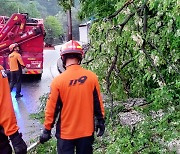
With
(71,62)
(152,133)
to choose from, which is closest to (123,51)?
(152,133)

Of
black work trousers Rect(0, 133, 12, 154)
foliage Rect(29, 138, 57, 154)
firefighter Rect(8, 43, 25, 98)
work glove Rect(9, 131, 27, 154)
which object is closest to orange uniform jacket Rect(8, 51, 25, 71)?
firefighter Rect(8, 43, 25, 98)

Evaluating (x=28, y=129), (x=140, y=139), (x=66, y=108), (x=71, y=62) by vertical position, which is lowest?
(x=28, y=129)

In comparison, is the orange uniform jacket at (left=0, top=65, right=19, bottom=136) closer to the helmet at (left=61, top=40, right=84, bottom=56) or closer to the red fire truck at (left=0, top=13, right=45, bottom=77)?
the helmet at (left=61, top=40, right=84, bottom=56)

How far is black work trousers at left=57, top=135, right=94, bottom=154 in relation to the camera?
421 cm

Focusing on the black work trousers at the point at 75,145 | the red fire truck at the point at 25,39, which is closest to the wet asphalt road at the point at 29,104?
the red fire truck at the point at 25,39

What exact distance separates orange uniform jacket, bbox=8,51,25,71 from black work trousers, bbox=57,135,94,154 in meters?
7.59

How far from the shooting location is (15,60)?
458 inches

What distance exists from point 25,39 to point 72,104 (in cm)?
1098

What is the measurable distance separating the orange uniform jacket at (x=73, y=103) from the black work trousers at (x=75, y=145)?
0.20ft

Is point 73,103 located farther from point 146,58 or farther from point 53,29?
point 53,29

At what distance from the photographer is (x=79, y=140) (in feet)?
13.9

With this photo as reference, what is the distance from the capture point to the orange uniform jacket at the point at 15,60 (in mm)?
11570

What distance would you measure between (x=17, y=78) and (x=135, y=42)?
742cm

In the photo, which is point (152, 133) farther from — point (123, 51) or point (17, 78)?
point (17, 78)
